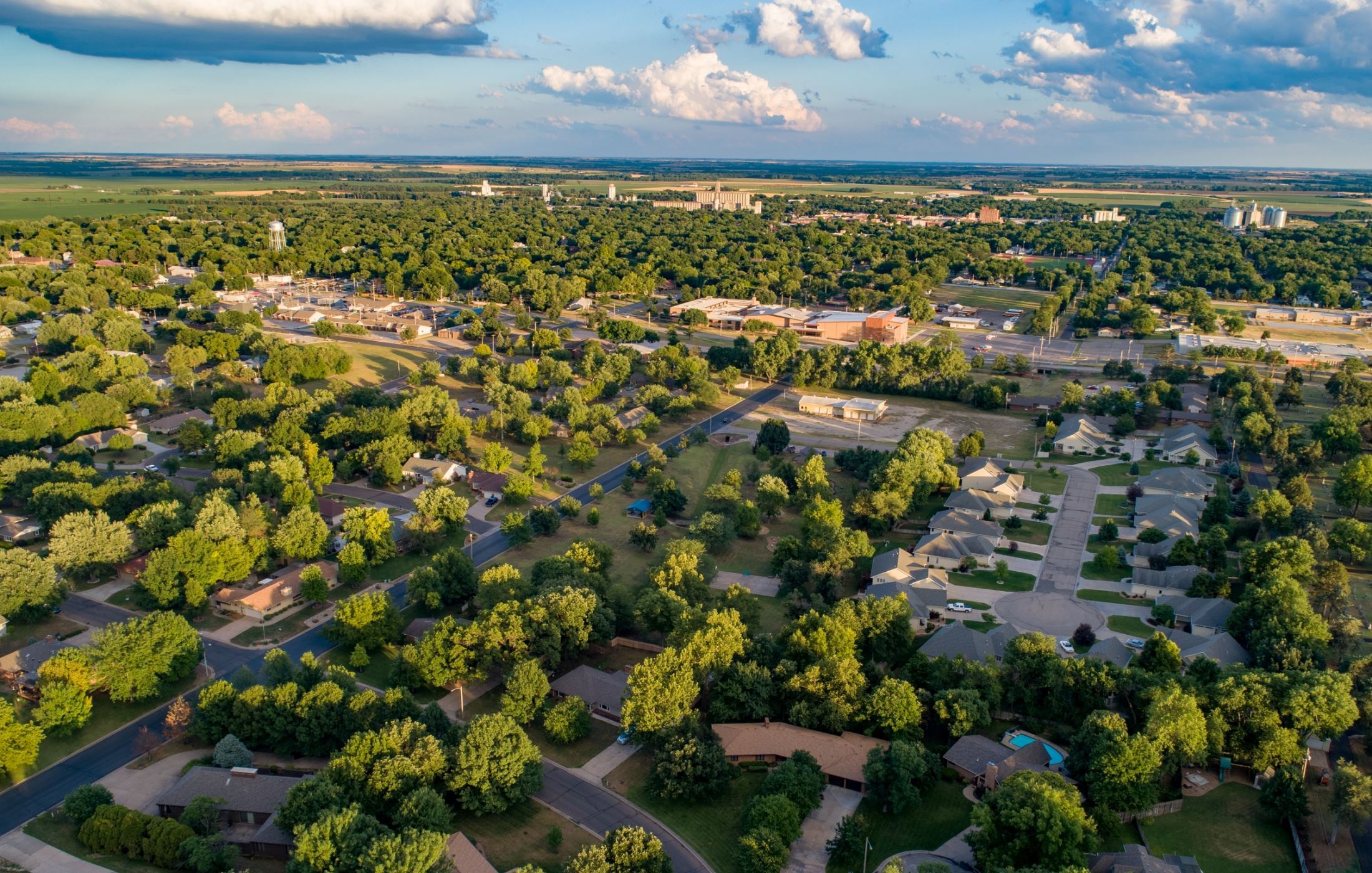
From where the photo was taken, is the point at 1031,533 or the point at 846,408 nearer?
the point at 1031,533

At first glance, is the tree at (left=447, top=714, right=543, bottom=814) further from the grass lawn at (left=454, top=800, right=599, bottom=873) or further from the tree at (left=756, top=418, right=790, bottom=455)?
the tree at (left=756, top=418, right=790, bottom=455)

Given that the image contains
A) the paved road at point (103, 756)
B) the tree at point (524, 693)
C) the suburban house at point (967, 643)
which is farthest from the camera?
the suburban house at point (967, 643)

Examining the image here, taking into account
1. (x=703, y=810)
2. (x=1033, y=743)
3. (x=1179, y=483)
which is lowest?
(x=703, y=810)

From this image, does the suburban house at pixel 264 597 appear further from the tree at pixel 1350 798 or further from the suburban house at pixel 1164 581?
the tree at pixel 1350 798

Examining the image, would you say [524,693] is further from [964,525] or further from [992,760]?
[964,525]

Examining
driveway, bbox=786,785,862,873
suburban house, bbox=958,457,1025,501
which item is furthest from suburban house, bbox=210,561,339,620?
suburban house, bbox=958,457,1025,501

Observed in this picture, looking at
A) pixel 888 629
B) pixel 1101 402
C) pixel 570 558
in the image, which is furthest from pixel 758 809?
pixel 1101 402

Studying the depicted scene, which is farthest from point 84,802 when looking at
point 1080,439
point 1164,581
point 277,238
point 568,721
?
point 277,238

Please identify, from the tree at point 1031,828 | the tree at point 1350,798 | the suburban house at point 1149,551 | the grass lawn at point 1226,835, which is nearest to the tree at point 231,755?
the tree at point 1031,828
